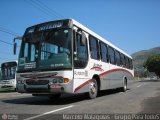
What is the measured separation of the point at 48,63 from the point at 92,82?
2.85m

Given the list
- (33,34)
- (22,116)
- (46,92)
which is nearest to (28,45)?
(33,34)

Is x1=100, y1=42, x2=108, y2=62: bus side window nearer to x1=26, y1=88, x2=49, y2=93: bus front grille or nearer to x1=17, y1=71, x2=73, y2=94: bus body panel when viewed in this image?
x1=17, y1=71, x2=73, y2=94: bus body panel

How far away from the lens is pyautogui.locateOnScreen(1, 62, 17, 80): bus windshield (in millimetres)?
26953

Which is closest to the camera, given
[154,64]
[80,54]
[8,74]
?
Answer: [80,54]

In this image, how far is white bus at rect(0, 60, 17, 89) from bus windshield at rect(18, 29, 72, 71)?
15.4 m

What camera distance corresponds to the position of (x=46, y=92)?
427 inches

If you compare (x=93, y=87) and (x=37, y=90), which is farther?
(x=93, y=87)

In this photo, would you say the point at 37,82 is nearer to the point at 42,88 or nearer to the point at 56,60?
the point at 42,88

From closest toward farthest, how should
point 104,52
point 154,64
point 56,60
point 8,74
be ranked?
point 56,60, point 104,52, point 8,74, point 154,64

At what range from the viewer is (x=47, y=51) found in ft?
36.9

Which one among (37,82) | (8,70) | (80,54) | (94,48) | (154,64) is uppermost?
(154,64)

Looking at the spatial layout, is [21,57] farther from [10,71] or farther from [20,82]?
[10,71]

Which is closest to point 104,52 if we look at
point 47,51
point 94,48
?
point 94,48

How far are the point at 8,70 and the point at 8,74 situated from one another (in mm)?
383
